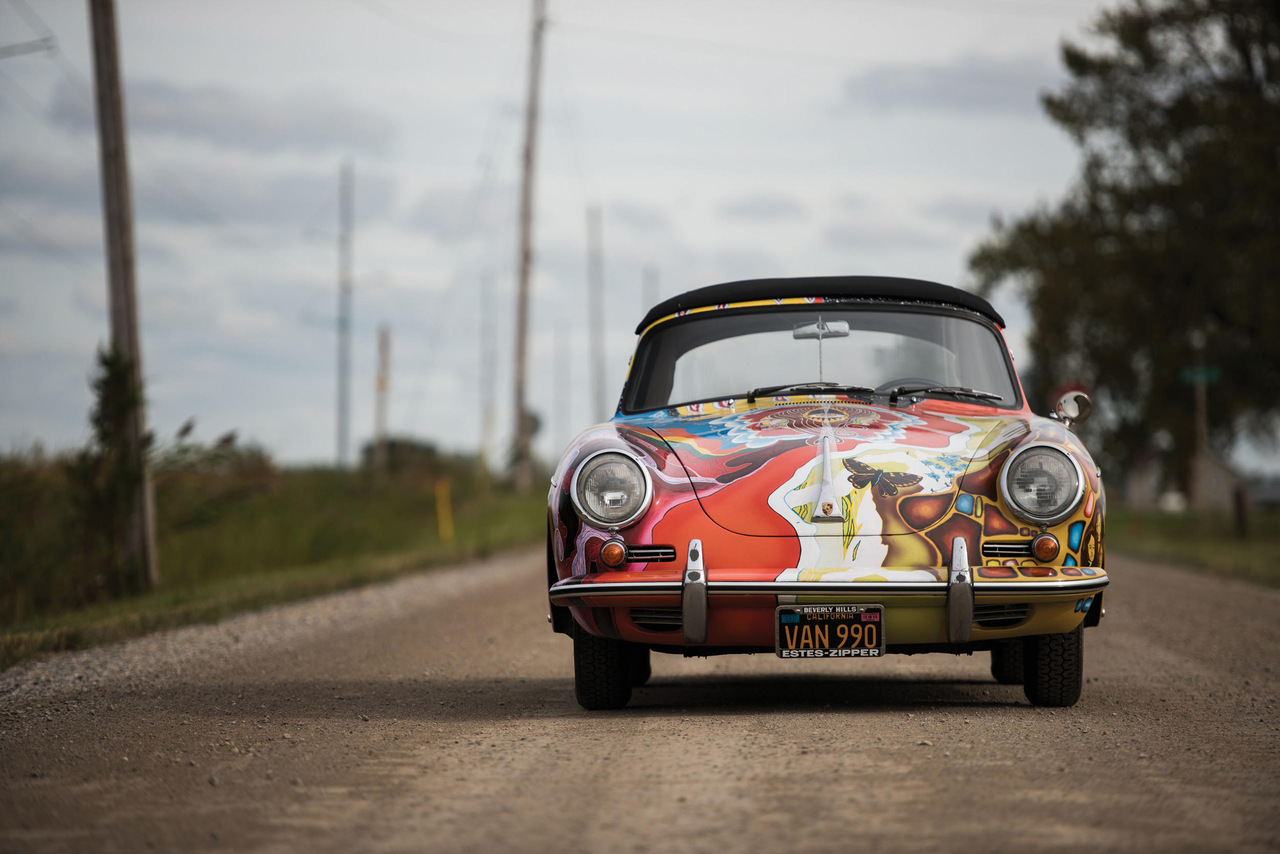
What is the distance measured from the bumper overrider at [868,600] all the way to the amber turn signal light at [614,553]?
0.14 feet

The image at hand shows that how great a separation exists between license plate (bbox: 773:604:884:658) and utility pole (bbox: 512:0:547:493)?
2665cm

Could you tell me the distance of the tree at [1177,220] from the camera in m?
A: 26.9

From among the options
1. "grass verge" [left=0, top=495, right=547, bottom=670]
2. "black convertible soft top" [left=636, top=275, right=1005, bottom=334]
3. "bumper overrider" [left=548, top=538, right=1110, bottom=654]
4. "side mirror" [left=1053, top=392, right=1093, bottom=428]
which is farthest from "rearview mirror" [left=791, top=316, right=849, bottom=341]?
"grass verge" [left=0, top=495, right=547, bottom=670]

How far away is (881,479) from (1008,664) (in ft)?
6.16

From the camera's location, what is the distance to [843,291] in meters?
6.05

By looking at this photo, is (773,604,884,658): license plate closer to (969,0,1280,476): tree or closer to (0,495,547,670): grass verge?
(0,495,547,670): grass verge

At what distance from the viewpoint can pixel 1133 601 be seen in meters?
11.4

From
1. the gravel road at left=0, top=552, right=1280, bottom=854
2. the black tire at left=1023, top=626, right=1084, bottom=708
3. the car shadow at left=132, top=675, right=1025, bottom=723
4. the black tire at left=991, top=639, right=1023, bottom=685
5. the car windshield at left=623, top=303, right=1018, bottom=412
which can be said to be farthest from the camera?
the black tire at left=991, top=639, right=1023, bottom=685

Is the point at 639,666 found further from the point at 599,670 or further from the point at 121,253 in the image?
the point at 121,253

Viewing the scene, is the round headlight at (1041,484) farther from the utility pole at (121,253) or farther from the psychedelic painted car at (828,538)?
A: the utility pole at (121,253)

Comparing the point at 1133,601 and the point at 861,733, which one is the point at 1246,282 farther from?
the point at 861,733

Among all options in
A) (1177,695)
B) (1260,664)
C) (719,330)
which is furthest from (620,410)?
(1260,664)

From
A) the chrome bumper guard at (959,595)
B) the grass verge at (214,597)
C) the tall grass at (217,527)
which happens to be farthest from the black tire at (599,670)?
the tall grass at (217,527)

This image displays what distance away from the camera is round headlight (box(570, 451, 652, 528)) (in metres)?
5.07
